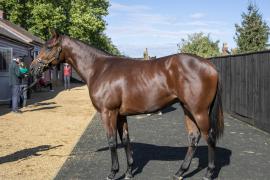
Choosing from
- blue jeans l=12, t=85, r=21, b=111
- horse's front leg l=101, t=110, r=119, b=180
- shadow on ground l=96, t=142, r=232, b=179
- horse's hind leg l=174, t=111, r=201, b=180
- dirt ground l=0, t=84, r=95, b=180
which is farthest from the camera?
blue jeans l=12, t=85, r=21, b=111

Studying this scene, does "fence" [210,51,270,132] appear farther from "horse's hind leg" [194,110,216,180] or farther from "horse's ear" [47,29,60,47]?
"horse's ear" [47,29,60,47]

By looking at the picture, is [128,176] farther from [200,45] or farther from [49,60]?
[200,45]

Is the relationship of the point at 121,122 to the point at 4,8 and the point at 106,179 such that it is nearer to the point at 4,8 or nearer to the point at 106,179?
the point at 106,179

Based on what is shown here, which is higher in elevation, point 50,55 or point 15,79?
point 50,55

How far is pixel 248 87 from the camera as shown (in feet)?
37.4

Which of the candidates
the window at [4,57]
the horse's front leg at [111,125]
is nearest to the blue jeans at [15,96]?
the window at [4,57]

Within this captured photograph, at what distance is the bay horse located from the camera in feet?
18.6

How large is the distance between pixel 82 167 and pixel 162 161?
4.66 feet

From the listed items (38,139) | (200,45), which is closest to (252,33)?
(200,45)

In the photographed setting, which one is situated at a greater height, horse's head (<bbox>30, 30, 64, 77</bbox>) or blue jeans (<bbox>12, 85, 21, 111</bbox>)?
horse's head (<bbox>30, 30, 64, 77</bbox>)

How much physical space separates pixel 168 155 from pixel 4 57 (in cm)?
1394

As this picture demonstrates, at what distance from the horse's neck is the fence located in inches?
206

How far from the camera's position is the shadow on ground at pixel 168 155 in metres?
6.61

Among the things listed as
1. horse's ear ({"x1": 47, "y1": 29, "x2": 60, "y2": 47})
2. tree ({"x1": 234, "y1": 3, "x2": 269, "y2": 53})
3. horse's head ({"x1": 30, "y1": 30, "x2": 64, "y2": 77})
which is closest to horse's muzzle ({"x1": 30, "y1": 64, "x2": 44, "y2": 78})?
horse's head ({"x1": 30, "y1": 30, "x2": 64, "y2": 77})
